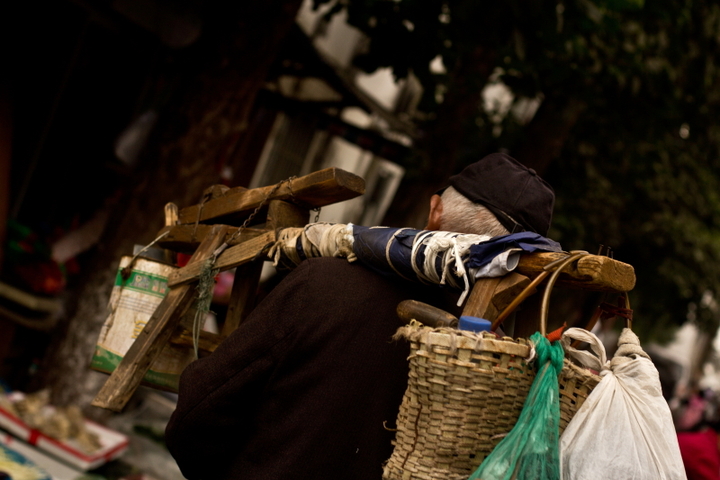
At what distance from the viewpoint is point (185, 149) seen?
4512 mm

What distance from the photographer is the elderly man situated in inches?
69.3

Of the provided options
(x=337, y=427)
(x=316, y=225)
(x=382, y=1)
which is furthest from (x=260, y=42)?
(x=337, y=427)

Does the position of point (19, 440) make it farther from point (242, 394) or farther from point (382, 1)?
point (382, 1)

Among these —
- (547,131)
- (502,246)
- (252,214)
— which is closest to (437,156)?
(547,131)

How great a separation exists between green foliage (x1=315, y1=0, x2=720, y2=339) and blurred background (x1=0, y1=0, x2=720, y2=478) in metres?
0.02

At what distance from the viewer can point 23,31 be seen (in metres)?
5.46

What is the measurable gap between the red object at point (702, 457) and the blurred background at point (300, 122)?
2928 millimetres

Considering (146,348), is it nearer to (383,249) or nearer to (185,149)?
(383,249)

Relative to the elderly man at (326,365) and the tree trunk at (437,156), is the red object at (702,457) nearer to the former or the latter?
the tree trunk at (437,156)

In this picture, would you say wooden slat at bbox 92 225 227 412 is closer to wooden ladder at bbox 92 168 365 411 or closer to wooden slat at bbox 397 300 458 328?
wooden ladder at bbox 92 168 365 411

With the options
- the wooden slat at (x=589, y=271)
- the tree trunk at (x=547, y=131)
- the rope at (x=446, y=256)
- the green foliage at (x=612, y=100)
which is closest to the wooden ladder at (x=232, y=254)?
the rope at (x=446, y=256)

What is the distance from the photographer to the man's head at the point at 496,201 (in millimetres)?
1775

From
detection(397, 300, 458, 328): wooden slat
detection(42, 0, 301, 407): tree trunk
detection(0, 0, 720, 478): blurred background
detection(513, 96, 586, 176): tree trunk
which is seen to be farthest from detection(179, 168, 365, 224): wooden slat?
detection(513, 96, 586, 176): tree trunk

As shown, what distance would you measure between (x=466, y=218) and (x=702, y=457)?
3664 mm
